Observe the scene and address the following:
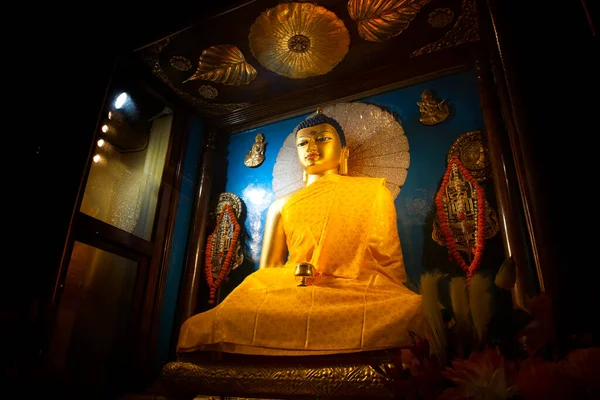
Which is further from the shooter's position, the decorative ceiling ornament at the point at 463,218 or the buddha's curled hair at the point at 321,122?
the buddha's curled hair at the point at 321,122

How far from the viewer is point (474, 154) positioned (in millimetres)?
3209

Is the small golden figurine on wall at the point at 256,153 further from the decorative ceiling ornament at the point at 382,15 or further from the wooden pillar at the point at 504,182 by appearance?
the wooden pillar at the point at 504,182

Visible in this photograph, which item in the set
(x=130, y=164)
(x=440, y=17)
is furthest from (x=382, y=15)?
(x=130, y=164)

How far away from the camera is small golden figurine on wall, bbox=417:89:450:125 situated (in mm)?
3512

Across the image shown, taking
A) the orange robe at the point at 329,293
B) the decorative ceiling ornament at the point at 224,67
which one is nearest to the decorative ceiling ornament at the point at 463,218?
the orange robe at the point at 329,293

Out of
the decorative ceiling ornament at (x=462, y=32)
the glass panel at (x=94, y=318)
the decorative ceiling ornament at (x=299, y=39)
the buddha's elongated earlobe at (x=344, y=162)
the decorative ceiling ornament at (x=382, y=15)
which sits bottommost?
the glass panel at (x=94, y=318)

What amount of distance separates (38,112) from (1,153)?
271 mm

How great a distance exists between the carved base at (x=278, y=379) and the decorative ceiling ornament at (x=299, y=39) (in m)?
2.31

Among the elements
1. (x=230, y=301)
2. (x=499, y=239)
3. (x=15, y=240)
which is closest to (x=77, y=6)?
(x=15, y=240)

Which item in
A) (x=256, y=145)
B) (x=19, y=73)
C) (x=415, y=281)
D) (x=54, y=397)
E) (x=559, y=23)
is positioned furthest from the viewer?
(x=256, y=145)

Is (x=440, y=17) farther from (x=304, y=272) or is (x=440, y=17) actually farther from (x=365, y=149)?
(x=304, y=272)

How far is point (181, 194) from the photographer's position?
12.9 feet

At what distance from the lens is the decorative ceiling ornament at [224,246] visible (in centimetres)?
373

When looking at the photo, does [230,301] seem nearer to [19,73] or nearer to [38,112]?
[38,112]
